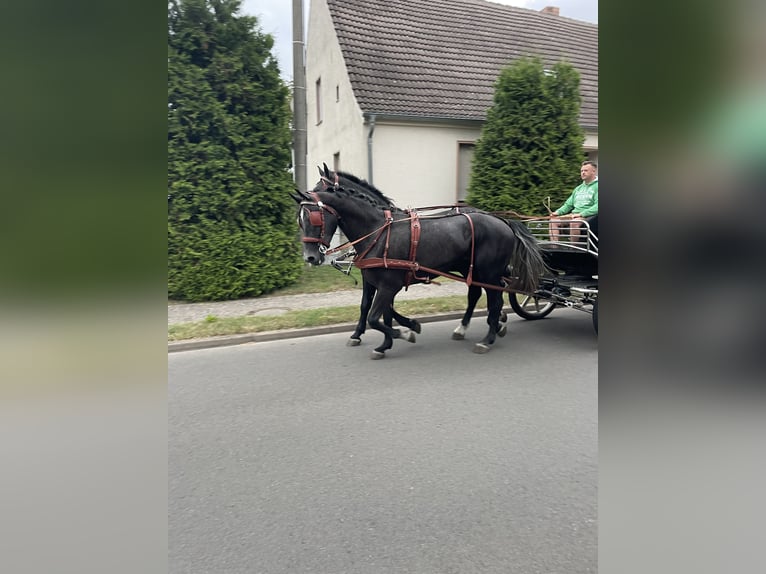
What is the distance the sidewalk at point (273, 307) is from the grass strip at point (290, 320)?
0.56 ft

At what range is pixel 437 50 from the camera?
13.6 m

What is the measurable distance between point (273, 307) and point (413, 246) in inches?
131

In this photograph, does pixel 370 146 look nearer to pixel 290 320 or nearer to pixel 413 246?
pixel 290 320

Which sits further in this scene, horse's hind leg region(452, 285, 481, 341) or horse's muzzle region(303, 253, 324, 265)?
horse's hind leg region(452, 285, 481, 341)

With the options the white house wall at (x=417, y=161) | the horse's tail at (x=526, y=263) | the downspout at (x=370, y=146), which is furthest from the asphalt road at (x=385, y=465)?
the white house wall at (x=417, y=161)

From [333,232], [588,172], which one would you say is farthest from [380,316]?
[588,172]

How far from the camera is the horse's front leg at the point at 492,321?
17.8ft

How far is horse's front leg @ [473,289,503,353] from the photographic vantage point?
5.43 meters

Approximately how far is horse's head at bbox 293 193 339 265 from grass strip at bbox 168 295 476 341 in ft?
5.79

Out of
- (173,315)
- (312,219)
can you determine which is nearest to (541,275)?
(312,219)

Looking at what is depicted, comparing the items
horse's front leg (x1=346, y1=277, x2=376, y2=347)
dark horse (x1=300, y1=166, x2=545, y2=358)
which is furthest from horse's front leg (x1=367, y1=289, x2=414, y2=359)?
horse's front leg (x1=346, y1=277, x2=376, y2=347)

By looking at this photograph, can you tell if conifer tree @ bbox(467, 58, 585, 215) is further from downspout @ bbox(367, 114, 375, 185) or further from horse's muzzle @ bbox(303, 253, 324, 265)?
horse's muzzle @ bbox(303, 253, 324, 265)

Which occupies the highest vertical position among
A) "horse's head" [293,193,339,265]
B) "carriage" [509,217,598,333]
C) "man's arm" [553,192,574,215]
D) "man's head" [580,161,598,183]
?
"man's head" [580,161,598,183]
